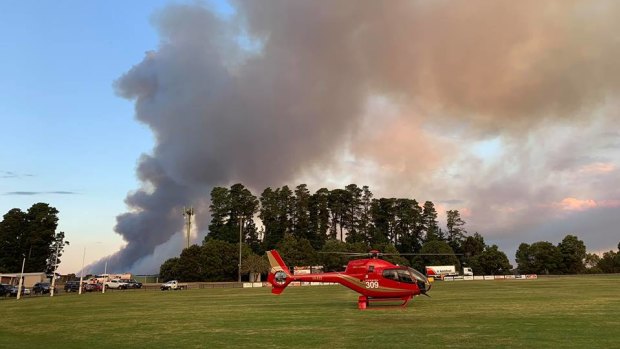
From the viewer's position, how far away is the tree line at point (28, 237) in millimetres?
107062

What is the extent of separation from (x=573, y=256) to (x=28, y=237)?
545 feet

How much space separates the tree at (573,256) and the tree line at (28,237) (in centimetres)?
15632

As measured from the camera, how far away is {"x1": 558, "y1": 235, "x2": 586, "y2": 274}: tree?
144125 millimetres

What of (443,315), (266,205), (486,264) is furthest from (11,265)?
(486,264)

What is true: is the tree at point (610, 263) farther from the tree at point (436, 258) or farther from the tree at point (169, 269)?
the tree at point (169, 269)

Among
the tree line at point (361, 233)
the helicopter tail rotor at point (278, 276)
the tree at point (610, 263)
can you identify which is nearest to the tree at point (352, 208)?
the tree line at point (361, 233)

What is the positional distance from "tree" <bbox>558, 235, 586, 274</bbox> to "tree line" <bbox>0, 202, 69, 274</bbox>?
156316 mm

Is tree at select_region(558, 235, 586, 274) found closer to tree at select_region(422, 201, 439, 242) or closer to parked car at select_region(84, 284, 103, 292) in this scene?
tree at select_region(422, 201, 439, 242)

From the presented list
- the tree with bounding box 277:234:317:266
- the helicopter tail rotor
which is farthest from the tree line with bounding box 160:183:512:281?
the helicopter tail rotor

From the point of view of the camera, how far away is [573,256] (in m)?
144

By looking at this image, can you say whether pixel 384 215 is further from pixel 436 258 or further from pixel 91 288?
pixel 91 288

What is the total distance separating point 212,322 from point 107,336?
5431 mm

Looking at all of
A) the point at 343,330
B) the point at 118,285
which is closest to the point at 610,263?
the point at 118,285

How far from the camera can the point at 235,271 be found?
110m
